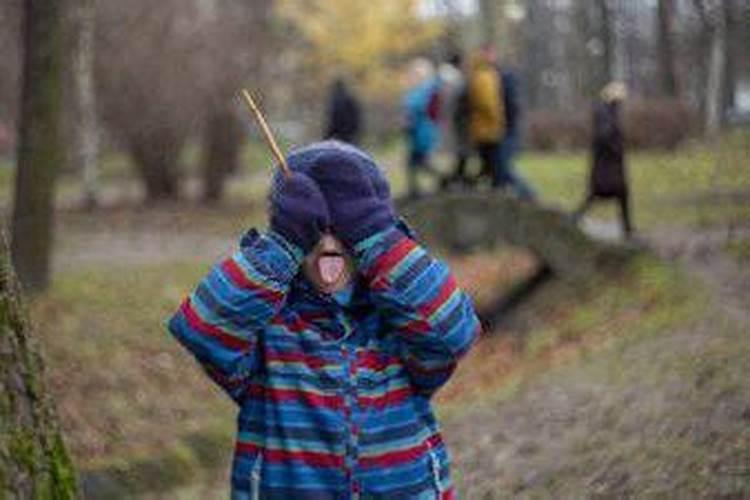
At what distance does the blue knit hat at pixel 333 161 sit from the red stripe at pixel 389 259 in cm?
13

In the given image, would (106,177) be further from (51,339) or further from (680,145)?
(51,339)

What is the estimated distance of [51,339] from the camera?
932cm

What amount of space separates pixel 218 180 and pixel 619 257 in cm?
1152

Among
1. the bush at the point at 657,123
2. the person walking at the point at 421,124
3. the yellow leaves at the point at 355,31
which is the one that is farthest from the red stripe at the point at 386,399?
the yellow leaves at the point at 355,31

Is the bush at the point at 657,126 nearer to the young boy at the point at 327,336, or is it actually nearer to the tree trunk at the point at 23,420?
the tree trunk at the point at 23,420

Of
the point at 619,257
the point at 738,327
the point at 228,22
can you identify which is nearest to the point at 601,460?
the point at 738,327

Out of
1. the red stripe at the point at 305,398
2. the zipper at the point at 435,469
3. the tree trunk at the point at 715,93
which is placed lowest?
the tree trunk at the point at 715,93

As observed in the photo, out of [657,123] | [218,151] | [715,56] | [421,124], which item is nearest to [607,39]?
[657,123]

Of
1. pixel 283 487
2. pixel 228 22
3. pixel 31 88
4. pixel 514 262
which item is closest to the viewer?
pixel 283 487

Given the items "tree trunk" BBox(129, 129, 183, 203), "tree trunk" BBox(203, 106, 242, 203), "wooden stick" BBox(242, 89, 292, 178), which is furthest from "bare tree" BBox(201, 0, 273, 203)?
"wooden stick" BBox(242, 89, 292, 178)

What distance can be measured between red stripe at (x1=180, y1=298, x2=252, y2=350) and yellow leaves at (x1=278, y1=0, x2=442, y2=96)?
47.5 meters

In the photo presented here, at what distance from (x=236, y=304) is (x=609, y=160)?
393 inches

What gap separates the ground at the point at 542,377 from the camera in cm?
630

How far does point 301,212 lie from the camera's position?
3.24 m
